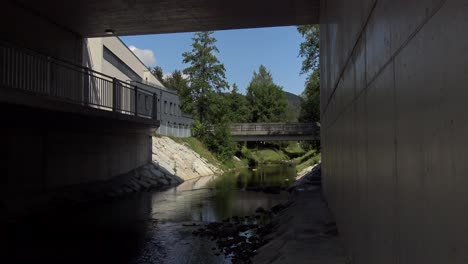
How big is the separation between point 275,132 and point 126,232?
45576mm

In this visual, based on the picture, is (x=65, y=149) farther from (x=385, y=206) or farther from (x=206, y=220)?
(x=385, y=206)

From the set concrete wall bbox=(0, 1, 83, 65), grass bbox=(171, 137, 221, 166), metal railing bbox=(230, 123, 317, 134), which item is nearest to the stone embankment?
grass bbox=(171, 137, 221, 166)

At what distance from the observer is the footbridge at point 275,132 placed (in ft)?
180

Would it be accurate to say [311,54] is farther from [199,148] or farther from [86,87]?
[86,87]

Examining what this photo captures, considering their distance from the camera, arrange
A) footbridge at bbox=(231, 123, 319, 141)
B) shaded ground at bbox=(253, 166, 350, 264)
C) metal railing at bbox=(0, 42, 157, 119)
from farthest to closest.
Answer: footbridge at bbox=(231, 123, 319, 141) < metal railing at bbox=(0, 42, 157, 119) < shaded ground at bbox=(253, 166, 350, 264)

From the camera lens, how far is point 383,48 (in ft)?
11.1

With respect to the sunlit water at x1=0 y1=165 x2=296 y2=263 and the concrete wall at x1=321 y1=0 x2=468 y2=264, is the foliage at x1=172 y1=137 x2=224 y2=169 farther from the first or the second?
the concrete wall at x1=321 y1=0 x2=468 y2=264

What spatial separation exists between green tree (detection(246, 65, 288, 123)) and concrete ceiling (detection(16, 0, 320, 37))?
63.0m

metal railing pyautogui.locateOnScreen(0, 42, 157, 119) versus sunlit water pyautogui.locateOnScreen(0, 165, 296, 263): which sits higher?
metal railing pyautogui.locateOnScreen(0, 42, 157, 119)

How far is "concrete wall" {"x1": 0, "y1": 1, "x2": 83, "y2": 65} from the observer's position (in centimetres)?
1543

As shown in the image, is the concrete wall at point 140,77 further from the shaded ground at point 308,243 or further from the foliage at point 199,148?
the shaded ground at point 308,243

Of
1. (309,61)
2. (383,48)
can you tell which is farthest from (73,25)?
(309,61)

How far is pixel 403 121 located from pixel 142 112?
21.4 metres

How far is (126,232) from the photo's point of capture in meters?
12.7
